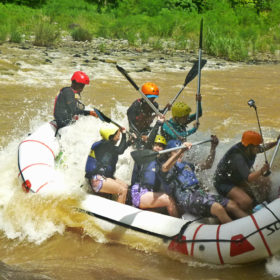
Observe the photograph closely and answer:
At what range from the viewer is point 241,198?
3.99 metres

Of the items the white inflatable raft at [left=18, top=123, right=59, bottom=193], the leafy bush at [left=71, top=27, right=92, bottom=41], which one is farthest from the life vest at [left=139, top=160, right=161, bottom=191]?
the leafy bush at [left=71, top=27, right=92, bottom=41]

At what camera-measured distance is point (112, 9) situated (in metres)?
21.1

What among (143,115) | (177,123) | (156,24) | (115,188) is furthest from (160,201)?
(156,24)

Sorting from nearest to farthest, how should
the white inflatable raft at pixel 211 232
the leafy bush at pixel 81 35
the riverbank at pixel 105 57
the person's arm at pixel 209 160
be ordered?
the white inflatable raft at pixel 211 232 → the person's arm at pixel 209 160 → the riverbank at pixel 105 57 → the leafy bush at pixel 81 35

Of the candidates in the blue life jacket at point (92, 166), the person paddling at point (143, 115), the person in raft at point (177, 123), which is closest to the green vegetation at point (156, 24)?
the person paddling at point (143, 115)

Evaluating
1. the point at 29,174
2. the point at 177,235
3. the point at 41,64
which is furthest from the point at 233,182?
the point at 41,64

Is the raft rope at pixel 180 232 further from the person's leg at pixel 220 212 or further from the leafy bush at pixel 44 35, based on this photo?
the leafy bush at pixel 44 35

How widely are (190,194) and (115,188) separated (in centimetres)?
76

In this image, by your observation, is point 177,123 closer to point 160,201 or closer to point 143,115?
point 143,115

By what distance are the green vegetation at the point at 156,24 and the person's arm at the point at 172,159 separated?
1018cm

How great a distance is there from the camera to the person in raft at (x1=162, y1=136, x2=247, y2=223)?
3.93m

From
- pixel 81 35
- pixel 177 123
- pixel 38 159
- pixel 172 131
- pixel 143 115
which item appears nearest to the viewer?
pixel 172 131

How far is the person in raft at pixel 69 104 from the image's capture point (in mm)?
5711

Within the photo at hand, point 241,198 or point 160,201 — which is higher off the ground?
point 241,198
